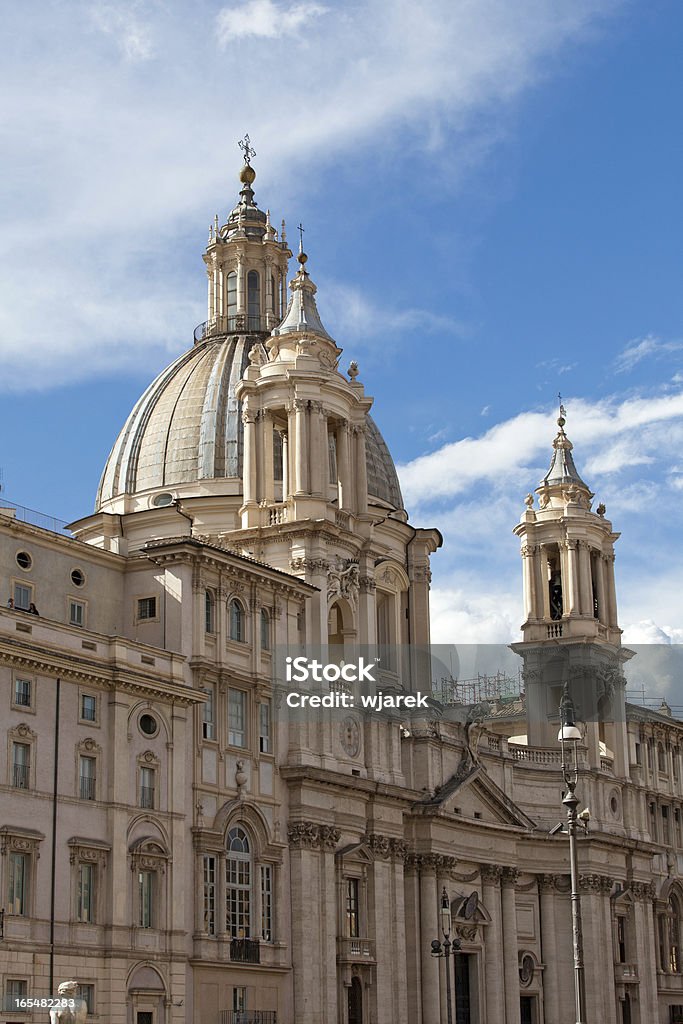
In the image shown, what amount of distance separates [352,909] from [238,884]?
28.7ft

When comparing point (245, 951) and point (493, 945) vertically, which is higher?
point (493, 945)

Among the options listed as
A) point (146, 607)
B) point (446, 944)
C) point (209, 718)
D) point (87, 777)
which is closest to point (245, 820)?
point (209, 718)

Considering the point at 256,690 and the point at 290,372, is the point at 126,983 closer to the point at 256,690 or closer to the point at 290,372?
the point at 256,690

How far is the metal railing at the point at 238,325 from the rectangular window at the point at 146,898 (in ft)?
139

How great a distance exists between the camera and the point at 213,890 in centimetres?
6194

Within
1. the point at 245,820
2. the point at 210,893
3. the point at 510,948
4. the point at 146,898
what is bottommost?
the point at 510,948

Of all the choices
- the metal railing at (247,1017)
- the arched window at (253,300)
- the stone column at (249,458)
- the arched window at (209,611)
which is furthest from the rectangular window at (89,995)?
the arched window at (253,300)

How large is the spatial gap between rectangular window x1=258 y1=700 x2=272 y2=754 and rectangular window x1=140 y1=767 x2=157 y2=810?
24.2ft

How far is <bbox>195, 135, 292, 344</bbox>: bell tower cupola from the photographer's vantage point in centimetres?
9550

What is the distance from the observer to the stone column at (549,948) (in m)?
88.6

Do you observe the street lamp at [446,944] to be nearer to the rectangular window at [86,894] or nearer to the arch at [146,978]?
the arch at [146,978]

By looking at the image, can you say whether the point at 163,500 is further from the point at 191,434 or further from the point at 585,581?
the point at 585,581

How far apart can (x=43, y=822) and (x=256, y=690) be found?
13.6m

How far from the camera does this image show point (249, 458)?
78375mm
